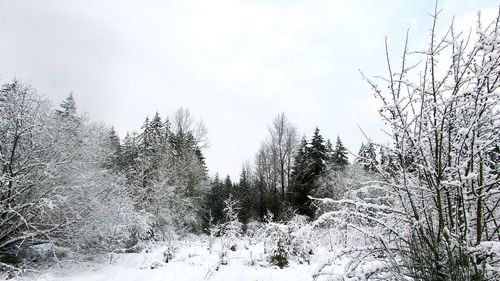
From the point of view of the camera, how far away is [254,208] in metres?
32.5

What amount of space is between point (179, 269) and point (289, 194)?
Result: 69.7 ft

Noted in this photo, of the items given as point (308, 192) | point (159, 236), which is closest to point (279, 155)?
point (308, 192)

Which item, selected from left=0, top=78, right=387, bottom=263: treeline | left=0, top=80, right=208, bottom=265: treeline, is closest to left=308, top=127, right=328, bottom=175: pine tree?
left=0, top=78, right=387, bottom=263: treeline

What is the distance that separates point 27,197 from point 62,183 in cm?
114

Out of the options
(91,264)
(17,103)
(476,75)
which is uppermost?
(17,103)

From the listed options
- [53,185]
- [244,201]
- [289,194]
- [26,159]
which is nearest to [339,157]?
[289,194]

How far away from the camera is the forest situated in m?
2.18

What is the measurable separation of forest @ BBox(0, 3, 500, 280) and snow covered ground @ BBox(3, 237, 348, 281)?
98 mm

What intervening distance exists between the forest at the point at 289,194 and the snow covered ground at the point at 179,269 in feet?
0.32

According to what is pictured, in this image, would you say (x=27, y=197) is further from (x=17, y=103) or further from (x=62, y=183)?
(x=17, y=103)

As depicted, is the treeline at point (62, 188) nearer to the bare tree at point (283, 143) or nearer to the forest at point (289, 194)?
the forest at point (289, 194)

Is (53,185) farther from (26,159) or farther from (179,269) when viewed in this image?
(179,269)

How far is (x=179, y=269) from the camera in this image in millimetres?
9258

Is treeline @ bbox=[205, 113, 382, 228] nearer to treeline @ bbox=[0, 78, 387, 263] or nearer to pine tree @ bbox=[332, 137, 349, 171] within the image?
pine tree @ bbox=[332, 137, 349, 171]
